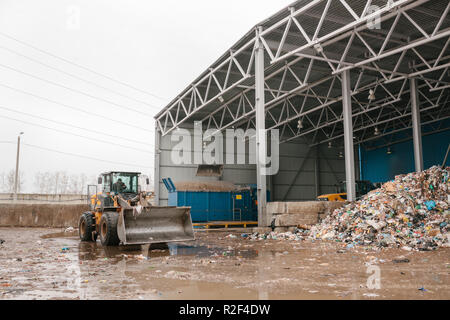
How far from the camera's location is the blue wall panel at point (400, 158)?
24266 mm

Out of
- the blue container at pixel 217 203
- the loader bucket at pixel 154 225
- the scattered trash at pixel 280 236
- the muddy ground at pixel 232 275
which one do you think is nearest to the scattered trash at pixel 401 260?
the muddy ground at pixel 232 275

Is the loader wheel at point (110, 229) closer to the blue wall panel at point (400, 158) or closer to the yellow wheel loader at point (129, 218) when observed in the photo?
the yellow wheel loader at point (129, 218)

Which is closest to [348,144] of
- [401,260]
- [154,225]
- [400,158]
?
[401,260]

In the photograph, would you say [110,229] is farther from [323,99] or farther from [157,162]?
[323,99]

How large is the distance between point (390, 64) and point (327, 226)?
945 cm

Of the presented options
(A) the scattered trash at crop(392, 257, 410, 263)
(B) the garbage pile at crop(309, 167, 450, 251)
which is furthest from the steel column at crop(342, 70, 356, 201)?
(A) the scattered trash at crop(392, 257, 410, 263)

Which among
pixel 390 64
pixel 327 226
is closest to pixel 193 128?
pixel 390 64

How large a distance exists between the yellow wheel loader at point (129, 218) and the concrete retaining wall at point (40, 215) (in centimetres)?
995

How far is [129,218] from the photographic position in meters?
8.91

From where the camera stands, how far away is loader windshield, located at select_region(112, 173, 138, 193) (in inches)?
425

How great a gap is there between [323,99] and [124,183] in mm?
14775

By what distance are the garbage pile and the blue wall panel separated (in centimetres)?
1536

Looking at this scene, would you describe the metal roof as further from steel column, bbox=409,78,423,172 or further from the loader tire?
the loader tire
